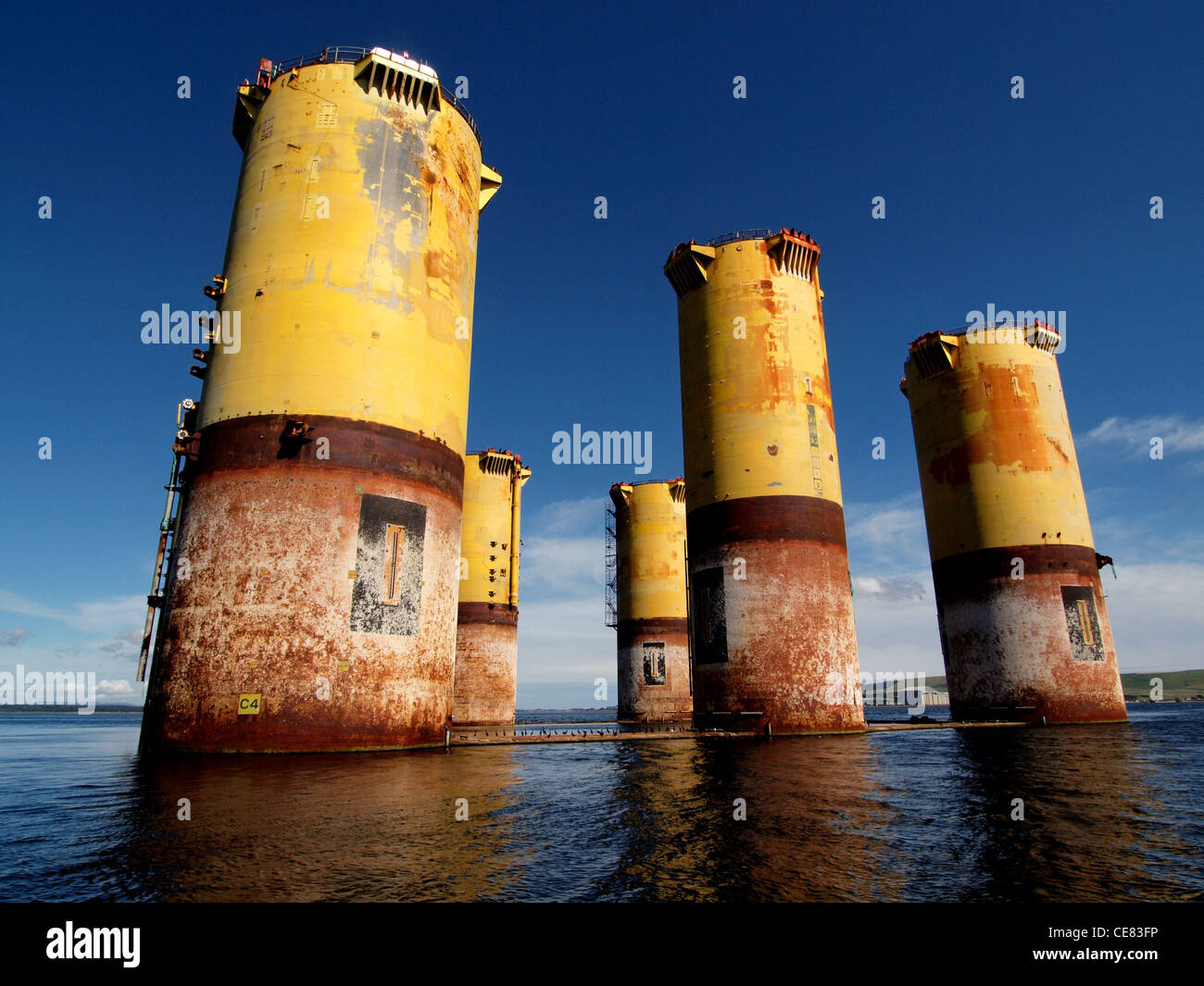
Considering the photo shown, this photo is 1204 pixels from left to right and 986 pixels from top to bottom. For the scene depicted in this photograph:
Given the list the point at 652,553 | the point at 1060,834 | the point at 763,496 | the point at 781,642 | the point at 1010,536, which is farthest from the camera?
the point at 652,553

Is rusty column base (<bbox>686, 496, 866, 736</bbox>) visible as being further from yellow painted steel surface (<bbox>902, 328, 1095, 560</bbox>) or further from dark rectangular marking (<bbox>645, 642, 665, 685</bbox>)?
dark rectangular marking (<bbox>645, 642, 665, 685</bbox>)

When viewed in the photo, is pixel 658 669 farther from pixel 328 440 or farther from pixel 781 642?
pixel 328 440

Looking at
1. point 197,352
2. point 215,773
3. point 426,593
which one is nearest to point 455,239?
point 197,352

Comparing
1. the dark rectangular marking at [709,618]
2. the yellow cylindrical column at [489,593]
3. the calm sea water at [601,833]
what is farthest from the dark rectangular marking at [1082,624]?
the yellow cylindrical column at [489,593]

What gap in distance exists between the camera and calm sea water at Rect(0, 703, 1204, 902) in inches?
201

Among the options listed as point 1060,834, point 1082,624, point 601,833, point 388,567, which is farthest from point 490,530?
point 1060,834

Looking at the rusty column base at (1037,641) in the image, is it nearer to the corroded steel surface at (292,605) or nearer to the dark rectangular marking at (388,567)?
the corroded steel surface at (292,605)

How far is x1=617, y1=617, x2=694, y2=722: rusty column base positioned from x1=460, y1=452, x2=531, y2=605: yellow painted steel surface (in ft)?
39.1

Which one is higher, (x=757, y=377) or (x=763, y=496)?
(x=757, y=377)

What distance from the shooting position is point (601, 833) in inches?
284

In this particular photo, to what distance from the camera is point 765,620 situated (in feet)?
80.3

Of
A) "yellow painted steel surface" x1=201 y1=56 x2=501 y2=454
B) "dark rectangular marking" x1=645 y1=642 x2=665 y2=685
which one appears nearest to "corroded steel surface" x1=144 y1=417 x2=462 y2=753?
"yellow painted steel surface" x1=201 y1=56 x2=501 y2=454

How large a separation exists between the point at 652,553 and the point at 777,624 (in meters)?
27.2

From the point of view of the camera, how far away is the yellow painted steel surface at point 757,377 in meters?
26.0
